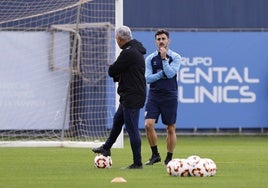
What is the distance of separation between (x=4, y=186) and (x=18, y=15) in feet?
45.2

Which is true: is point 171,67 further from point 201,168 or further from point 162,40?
point 201,168

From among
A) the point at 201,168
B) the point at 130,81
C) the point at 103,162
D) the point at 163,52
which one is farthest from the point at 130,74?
the point at 201,168

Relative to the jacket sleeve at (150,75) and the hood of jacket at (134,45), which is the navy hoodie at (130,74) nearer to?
the hood of jacket at (134,45)

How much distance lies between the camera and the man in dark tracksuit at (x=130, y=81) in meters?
15.0

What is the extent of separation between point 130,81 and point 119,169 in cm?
131

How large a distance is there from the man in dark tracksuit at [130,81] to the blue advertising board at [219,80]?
40.5ft

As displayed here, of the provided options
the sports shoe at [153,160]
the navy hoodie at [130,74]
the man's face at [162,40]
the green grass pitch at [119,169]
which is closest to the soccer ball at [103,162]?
the green grass pitch at [119,169]

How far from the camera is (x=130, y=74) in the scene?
15125 millimetres

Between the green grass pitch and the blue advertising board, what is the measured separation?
4244mm

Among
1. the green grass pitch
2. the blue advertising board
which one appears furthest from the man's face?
the blue advertising board

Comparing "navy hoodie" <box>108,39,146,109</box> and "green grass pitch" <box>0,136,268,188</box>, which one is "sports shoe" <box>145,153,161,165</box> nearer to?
"green grass pitch" <box>0,136,268,188</box>

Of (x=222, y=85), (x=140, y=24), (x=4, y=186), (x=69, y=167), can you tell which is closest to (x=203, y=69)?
(x=222, y=85)

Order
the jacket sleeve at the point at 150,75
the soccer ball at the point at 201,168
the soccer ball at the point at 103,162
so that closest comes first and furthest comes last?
the soccer ball at the point at 201,168
the soccer ball at the point at 103,162
the jacket sleeve at the point at 150,75

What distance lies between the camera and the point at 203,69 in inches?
1100
